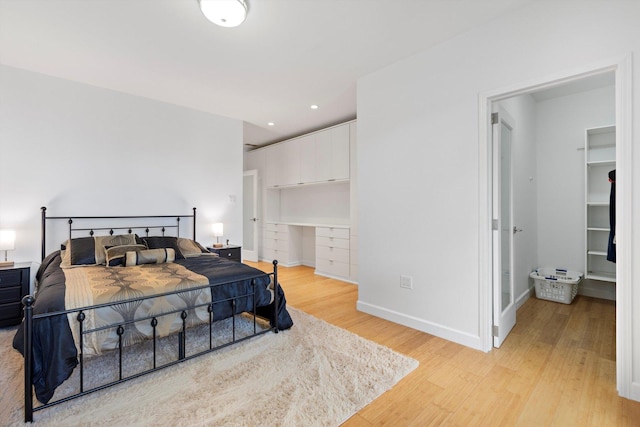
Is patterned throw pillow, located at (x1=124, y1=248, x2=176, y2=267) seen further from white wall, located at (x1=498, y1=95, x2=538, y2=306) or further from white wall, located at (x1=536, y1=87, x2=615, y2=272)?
white wall, located at (x1=536, y1=87, x2=615, y2=272)

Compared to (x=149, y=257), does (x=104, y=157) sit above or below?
above

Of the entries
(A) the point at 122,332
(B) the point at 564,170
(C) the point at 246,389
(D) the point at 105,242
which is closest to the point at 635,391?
(C) the point at 246,389

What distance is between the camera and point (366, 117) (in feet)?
11.0

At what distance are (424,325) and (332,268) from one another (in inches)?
90.7

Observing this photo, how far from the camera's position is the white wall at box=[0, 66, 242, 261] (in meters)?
3.25

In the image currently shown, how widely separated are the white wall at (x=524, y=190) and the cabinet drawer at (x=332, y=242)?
→ 2292 millimetres

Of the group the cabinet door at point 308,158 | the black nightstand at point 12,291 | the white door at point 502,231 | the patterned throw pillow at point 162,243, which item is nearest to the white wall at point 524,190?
the white door at point 502,231

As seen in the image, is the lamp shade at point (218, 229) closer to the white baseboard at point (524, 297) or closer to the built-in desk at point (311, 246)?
the built-in desk at point (311, 246)

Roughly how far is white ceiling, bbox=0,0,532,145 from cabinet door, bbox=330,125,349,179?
91 centimetres

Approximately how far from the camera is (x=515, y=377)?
2105 millimetres

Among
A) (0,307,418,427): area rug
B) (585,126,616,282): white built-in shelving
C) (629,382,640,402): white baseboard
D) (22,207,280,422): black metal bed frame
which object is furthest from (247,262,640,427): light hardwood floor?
(22,207,280,422): black metal bed frame

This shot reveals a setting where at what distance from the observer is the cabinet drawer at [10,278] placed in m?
2.88

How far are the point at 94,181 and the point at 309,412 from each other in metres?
3.66

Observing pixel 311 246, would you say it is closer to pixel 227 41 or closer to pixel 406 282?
pixel 406 282
